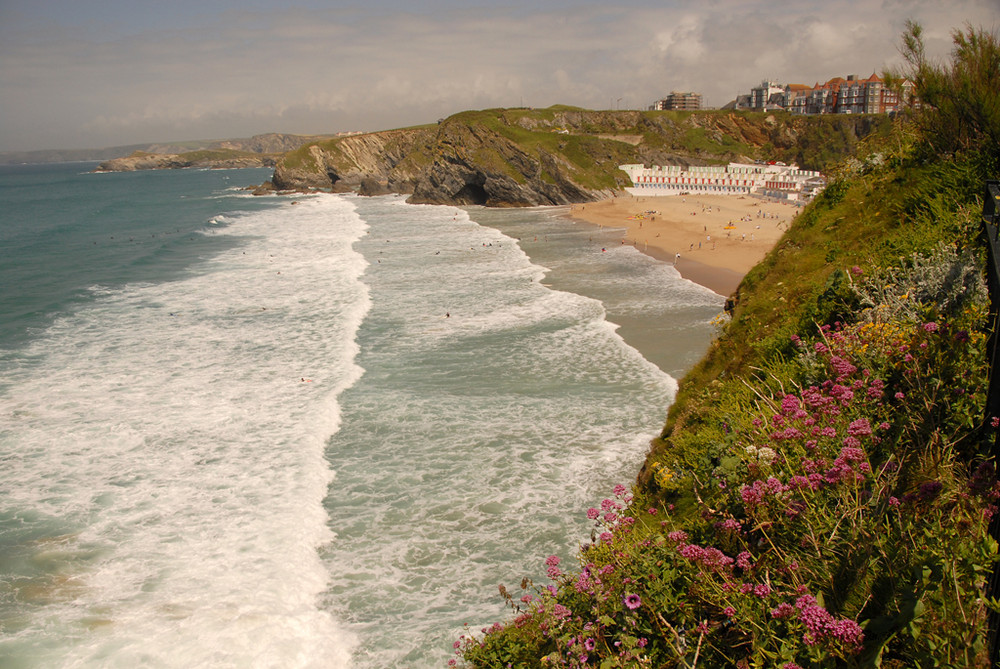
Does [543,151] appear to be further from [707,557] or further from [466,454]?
[707,557]

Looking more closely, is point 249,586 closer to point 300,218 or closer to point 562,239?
point 562,239

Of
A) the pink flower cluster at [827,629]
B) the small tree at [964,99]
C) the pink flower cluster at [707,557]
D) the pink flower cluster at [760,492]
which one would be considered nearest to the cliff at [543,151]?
the small tree at [964,99]

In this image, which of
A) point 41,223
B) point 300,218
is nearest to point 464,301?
point 300,218

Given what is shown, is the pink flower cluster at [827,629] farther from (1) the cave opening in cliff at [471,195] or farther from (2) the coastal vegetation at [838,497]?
(1) the cave opening in cliff at [471,195]

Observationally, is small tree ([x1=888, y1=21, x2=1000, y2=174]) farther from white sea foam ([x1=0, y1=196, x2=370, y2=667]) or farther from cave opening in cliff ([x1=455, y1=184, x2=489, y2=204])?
cave opening in cliff ([x1=455, y1=184, x2=489, y2=204])

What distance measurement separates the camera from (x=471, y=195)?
280ft

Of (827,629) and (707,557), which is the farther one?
(707,557)

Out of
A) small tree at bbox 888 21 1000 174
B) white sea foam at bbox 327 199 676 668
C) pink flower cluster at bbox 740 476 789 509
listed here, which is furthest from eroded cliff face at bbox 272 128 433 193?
pink flower cluster at bbox 740 476 789 509

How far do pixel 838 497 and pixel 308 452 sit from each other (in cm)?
1215

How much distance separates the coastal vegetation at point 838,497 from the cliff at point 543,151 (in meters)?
74.6

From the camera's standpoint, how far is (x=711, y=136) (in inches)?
4700

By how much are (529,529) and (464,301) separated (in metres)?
17.8

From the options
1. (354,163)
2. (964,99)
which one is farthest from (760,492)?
(354,163)

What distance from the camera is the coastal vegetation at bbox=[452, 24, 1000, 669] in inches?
135
